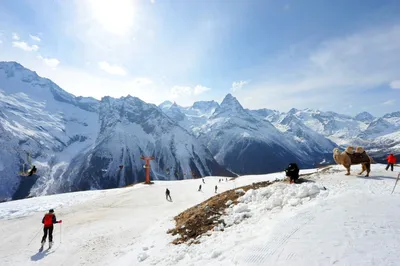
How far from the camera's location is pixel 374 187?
58.9 feet

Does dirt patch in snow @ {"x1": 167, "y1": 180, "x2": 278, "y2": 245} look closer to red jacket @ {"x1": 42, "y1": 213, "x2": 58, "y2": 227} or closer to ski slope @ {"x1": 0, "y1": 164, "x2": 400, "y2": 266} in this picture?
ski slope @ {"x1": 0, "y1": 164, "x2": 400, "y2": 266}

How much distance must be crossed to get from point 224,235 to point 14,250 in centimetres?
1545

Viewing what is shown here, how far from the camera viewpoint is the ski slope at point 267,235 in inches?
386

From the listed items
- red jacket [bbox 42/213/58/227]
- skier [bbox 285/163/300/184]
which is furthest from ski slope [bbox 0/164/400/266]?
skier [bbox 285/163/300/184]

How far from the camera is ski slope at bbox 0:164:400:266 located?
32.2ft

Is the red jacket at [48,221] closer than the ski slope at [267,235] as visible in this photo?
No

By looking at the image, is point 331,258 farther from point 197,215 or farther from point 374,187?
point 374,187

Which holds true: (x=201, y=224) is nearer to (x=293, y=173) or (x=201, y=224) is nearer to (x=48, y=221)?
(x=293, y=173)

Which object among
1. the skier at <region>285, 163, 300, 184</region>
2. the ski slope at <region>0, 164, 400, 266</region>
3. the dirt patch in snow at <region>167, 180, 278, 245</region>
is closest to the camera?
the ski slope at <region>0, 164, 400, 266</region>

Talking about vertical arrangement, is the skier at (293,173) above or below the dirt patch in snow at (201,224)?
above

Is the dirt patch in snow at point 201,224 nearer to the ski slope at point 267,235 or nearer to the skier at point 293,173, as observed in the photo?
the ski slope at point 267,235

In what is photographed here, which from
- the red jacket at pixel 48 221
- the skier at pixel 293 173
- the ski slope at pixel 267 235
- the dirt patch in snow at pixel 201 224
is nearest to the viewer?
the ski slope at pixel 267 235

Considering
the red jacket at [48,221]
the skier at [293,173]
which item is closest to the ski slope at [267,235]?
the red jacket at [48,221]

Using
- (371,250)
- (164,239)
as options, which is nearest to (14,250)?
(164,239)
